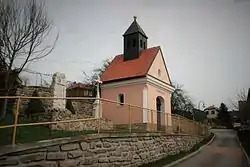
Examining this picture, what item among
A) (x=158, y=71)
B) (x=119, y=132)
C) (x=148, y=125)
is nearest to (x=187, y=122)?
(x=158, y=71)

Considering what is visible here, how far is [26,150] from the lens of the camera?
7.14 m

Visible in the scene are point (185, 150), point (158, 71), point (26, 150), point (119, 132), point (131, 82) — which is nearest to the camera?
point (26, 150)

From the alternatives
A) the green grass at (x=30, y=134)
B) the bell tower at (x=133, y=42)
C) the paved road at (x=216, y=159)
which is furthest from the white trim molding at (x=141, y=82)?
the green grass at (x=30, y=134)

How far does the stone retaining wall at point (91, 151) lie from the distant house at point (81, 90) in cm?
2447

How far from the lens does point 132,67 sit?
25.0m

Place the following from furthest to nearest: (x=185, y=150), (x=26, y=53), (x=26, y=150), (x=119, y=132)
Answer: (x=185, y=150)
(x=26, y=53)
(x=119, y=132)
(x=26, y=150)

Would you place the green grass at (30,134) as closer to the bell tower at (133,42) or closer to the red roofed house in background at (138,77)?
the red roofed house in background at (138,77)

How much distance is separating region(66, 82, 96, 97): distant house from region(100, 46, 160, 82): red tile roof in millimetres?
12605

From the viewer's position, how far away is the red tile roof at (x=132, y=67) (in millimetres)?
23633

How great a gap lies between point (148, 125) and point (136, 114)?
1.55m

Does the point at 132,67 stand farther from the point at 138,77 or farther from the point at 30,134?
the point at 30,134

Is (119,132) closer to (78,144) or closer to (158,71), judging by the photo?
(78,144)

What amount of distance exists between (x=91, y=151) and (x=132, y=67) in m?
16.0

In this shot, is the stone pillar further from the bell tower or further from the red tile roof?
the bell tower
